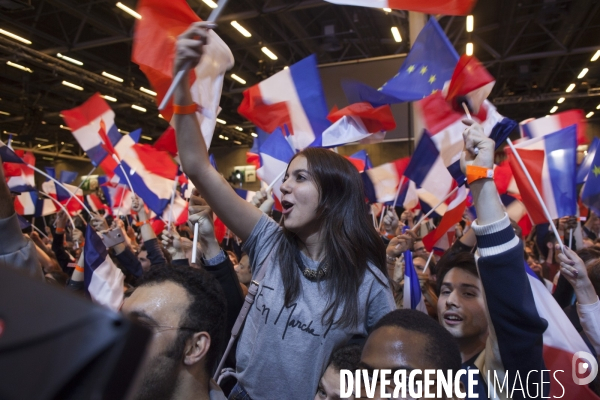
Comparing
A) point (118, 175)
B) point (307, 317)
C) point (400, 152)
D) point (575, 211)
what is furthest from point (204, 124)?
point (400, 152)

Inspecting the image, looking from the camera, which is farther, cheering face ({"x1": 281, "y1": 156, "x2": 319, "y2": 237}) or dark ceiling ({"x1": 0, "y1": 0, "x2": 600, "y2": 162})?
dark ceiling ({"x1": 0, "y1": 0, "x2": 600, "y2": 162})

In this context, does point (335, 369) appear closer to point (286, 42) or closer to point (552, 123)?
point (552, 123)

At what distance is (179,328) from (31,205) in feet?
23.5

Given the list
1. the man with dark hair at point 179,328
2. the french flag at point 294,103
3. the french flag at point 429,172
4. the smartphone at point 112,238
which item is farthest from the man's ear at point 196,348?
the french flag at point 429,172

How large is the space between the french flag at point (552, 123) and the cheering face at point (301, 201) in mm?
3165

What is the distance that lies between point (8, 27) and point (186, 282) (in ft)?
39.0

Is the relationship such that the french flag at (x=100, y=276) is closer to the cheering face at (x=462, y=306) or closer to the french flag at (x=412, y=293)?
the french flag at (x=412, y=293)

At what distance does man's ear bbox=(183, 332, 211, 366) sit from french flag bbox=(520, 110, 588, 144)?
3720 mm

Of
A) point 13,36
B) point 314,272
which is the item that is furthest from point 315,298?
point 13,36

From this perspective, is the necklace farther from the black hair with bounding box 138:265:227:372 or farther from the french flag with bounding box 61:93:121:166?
the french flag with bounding box 61:93:121:166

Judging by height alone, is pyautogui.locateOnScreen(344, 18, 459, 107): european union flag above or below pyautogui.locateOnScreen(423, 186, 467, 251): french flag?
above

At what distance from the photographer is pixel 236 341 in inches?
67.2

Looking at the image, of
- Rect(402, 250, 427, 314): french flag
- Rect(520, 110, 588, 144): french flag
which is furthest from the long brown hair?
Rect(520, 110, 588, 144): french flag

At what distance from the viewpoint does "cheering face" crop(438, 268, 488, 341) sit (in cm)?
183
